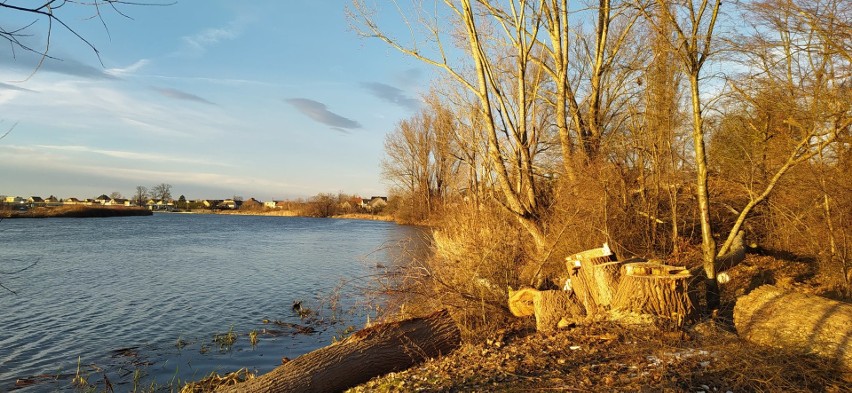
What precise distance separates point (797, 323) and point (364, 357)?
473cm

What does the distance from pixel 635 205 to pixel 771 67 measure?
342 cm

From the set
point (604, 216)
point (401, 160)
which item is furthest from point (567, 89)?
point (401, 160)

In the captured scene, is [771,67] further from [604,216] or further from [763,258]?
[763,258]

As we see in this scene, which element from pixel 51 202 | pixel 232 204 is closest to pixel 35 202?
pixel 51 202

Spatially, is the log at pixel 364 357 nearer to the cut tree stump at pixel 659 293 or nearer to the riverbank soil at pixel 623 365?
the riverbank soil at pixel 623 365

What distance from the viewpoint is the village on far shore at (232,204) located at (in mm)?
91812

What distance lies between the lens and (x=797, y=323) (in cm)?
541

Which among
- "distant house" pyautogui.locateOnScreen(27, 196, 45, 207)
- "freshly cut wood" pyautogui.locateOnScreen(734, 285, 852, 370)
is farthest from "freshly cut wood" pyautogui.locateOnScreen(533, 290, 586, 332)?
"distant house" pyautogui.locateOnScreen(27, 196, 45, 207)

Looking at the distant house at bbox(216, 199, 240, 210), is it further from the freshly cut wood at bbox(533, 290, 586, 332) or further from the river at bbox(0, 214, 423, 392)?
the freshly cut wood at bbox(533, 290, 586, 332)

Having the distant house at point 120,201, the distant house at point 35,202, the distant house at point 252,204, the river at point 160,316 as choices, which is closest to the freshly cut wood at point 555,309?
the river at point 160,316

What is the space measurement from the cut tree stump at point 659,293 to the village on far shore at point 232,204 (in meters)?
76.8

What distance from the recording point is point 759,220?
36.2ft

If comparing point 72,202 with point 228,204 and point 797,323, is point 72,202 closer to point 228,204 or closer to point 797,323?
point 228,204

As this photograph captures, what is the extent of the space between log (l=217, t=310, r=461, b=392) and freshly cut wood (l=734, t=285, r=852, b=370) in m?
3.58
